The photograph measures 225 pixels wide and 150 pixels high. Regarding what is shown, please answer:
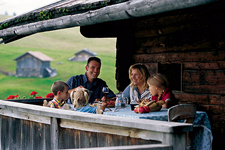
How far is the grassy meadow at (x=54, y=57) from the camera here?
61.4m

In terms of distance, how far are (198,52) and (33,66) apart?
203ft

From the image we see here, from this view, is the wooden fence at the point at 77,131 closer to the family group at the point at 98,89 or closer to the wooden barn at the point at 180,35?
the family group at the point at 98,89

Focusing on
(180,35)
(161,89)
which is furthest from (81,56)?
(161,89)

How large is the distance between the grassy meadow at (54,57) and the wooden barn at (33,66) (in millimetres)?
1358

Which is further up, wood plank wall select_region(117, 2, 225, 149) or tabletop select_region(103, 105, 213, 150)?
wood plank wall select_region(117, 2, 225, 149)

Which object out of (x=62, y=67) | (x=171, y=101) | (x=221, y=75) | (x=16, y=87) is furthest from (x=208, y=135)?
(x=62, y=67)

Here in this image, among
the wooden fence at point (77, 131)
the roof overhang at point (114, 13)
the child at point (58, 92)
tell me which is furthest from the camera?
the child at point (58, 92)

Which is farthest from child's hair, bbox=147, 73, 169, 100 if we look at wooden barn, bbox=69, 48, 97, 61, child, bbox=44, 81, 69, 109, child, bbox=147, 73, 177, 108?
wooden barn, bbox=69, 48, 97, 61

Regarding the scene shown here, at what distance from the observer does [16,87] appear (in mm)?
60719

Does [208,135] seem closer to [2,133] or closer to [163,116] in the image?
[163,116]

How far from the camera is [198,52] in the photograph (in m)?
6.10

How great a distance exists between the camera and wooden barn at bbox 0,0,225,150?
511 centimetres

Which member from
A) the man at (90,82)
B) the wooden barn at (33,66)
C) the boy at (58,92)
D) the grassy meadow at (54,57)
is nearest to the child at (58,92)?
the boy at (58,92)

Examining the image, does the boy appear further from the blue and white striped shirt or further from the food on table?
the food on table
